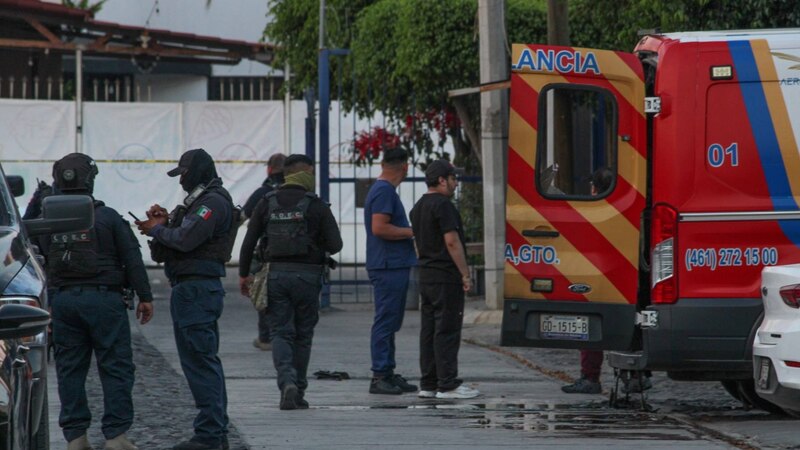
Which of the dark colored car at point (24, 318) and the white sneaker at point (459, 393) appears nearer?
the dark colored car at point (24, 318)

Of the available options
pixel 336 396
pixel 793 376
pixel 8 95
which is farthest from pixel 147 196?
pixel 793 376

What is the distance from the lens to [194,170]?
29.3 ft

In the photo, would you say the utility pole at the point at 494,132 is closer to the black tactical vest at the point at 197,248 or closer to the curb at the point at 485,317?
the curb at the point at 485,317

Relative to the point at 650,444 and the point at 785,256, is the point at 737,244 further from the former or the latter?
the point at 650,444

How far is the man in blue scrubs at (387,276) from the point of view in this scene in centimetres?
1159

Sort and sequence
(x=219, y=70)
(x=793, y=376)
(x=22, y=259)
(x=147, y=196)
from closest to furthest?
(x=22, y=259) → (x=793, y=376) → (x=147, y=196) → (x=219, y=70)

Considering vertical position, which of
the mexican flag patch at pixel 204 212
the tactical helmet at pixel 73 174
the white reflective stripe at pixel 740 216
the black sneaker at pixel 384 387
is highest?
the tactical helmet at pixel 73 174

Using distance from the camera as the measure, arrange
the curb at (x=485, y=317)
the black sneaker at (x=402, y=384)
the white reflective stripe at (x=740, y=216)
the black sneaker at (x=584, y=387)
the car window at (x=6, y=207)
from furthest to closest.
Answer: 1. the curb at (x=485, y=317)
2. the black sneaker at (x=402, y=384)
3. the black sneaker at (x=584, y=387)
4. the white reflective stripe at (x=740, y=216)
5. the car window at (x=6, y=207)

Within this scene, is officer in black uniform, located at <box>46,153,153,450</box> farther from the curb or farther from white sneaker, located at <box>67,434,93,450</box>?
the curb

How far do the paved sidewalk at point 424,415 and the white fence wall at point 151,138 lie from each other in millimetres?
12410

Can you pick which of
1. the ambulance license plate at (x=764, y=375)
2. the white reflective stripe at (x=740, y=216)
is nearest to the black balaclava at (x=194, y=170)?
the white reflective stripe at (x=740, y=216)

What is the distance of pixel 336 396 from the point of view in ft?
37.9

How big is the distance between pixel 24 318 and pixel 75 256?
3.26 meters

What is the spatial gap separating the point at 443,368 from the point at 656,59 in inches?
105
